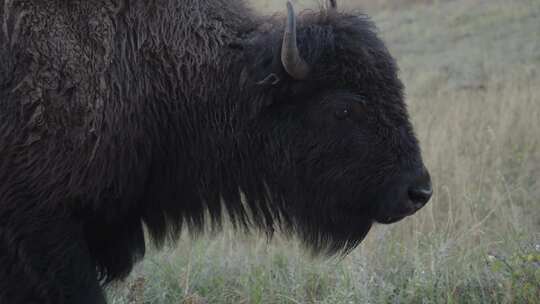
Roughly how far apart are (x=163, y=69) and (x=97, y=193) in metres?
0.62

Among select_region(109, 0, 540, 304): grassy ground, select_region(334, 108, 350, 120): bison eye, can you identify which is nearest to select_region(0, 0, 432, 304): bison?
select_region(334, 108, 350, 120): bison eye

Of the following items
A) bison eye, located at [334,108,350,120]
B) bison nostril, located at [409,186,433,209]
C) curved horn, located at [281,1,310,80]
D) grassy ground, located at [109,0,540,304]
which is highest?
curved horn, located at [281,1,310,80]

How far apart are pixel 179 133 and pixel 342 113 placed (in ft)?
2.41

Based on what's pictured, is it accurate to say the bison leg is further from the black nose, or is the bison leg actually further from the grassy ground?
the black nose

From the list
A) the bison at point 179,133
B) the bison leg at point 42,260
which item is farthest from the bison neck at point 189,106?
the bison leg at point 42,260

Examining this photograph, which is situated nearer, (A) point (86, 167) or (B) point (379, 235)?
(A) point (86, 167)

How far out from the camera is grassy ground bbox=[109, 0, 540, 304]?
14.0ft

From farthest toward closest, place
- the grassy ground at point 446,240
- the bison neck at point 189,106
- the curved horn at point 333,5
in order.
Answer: the grassy ground at point 446,240 → the curved horn at point 333,5 → the bison neck at point 189,106

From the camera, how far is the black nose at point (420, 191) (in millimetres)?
3506

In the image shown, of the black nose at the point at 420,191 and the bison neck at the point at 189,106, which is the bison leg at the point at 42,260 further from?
the black nose at the point at 420,191

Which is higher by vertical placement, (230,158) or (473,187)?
(230,158)

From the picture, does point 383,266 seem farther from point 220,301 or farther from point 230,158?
point 230,158

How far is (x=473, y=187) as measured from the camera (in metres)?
7.60

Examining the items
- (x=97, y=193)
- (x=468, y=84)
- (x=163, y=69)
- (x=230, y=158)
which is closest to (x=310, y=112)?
(x=230, y=158)
